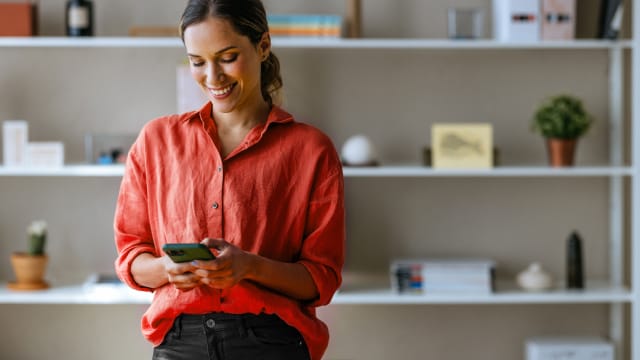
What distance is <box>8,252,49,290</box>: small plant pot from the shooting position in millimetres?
3084

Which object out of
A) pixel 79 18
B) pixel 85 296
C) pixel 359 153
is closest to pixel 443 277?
pixel 359 153

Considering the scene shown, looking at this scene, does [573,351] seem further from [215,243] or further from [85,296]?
[215,243]

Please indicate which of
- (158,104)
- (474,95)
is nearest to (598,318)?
(474,95)

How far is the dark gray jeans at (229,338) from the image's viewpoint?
137 cm

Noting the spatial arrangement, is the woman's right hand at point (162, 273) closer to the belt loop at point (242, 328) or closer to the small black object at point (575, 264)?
the belt loop at point (242, 328)

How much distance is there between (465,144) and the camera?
3.06 m

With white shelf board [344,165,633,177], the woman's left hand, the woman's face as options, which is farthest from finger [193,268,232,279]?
white shelf board [344,165,633,177]

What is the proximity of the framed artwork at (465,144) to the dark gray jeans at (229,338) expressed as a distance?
1743mm

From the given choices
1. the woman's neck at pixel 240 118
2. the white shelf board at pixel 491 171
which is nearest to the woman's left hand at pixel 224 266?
the woman's neck at pixel 240 118

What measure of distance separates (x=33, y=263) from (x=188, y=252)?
1.96 metres

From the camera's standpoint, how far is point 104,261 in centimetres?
329

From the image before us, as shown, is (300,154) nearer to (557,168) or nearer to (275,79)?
(275,79)

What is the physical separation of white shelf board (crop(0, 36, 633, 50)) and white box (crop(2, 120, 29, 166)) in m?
0.27

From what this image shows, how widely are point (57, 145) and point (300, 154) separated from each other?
5.94ft
